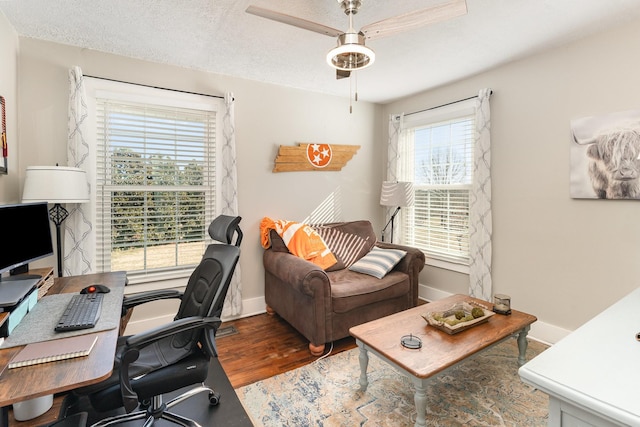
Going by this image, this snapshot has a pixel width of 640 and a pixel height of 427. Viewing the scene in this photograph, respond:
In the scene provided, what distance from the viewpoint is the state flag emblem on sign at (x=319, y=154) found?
3.57 m

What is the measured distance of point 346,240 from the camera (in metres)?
3.49

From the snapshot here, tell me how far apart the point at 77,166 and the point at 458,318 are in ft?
10.0

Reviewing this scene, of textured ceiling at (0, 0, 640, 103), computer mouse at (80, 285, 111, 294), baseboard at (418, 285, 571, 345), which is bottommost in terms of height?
baseboard at (418, 285, 571, 345)

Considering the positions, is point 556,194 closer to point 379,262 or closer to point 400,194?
point 400,194

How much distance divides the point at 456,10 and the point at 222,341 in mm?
2911

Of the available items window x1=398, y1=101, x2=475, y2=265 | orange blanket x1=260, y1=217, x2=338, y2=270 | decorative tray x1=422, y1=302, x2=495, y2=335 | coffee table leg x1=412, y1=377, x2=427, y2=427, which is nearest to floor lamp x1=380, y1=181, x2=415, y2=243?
window x1=398, y1=101, x2=475, y2=265

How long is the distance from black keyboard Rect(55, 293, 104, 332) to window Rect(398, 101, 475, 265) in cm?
325

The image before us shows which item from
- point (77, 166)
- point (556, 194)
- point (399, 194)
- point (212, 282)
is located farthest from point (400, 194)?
point (77, 166)

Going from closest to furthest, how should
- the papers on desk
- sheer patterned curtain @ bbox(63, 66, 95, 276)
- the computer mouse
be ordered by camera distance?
1. the papers on desk
2. the computer mouse
3. sheer patterned curtain @ bbox(63, 66, 95, 276)

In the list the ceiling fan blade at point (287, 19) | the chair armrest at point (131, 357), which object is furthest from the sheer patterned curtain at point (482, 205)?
the chair armrest at point (131, 357)

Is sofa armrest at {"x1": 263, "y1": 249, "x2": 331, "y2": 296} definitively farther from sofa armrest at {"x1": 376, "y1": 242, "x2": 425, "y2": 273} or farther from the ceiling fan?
the ceiling fan

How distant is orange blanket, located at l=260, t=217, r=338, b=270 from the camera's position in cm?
311

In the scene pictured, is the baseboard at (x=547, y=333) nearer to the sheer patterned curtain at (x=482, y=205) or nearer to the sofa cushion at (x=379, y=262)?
the sheer patterned curtain at (x=482, y=205)

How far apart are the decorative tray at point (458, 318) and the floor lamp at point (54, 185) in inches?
101
